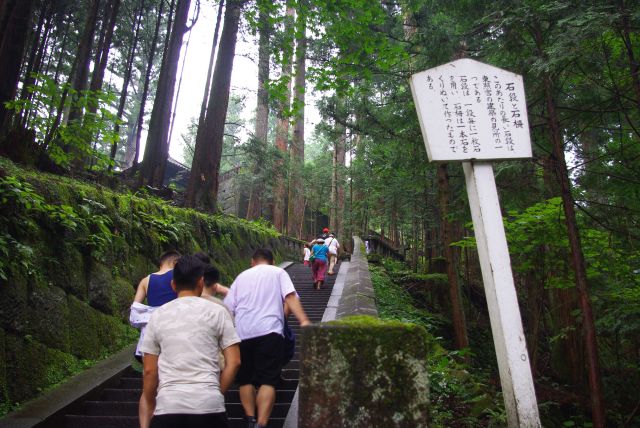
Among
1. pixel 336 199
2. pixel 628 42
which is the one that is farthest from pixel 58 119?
pixel 336 199

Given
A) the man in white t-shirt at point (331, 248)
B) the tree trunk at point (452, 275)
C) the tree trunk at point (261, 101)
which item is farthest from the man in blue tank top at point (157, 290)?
the man in white t-shirt at point (331, 248)

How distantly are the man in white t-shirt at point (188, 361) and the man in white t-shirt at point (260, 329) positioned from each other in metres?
1.19

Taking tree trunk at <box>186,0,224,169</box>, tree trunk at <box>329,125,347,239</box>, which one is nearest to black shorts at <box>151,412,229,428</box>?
tree trunk at <box>186,0,224,169</box>

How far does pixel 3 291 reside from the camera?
399cm

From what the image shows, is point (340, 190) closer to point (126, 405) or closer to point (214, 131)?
point (214, 131)

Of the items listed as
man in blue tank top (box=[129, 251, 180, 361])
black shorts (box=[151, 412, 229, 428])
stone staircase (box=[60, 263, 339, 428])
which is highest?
man in blue tank top (box=[129, 251, 180, 361])

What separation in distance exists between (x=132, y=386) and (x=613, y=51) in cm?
741

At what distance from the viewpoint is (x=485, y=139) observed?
373 centimetres

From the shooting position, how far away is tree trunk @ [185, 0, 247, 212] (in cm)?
1163

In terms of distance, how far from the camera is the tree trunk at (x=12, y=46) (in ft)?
21.4

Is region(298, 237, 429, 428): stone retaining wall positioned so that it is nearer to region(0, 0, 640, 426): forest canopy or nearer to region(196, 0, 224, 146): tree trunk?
region(0, 0, 640, 426): forest canopy

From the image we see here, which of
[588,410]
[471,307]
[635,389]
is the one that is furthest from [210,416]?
[471,307]

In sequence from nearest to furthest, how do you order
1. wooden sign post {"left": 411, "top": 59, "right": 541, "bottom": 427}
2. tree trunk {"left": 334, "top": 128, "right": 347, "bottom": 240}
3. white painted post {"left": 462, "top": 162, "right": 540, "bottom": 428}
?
white painted post {"left": 462, "top": 162, "right": 540, "bottom": 428}, wooden sign post {"left": 411, "top": 59, "right": 541, "bottom": 427}, tree trunk {"left": 334, "top": 128, "right": 347, "bottom": 240}

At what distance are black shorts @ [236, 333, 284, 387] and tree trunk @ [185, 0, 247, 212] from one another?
325 inches
